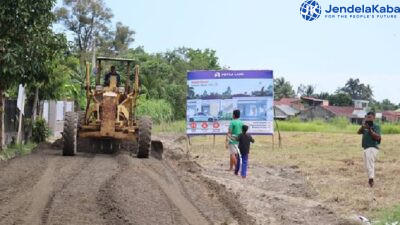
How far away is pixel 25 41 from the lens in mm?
16500

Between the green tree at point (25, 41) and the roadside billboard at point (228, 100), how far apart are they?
8540mm

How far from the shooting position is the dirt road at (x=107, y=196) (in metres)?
8.66

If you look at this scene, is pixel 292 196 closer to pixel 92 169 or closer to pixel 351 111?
pixel 92 169

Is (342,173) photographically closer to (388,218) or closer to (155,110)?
(388,218)

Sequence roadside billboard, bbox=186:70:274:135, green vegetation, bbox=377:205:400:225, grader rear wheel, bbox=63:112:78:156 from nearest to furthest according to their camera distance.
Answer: green vegetation, bbox=377:205:400:225 < grader rear wheel, bbox=63:112:78:156 < roadside billboard, bbox=186:70:274:135

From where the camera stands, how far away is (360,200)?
1205cm

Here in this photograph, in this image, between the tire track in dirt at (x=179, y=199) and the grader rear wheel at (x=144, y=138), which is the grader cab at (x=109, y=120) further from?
the tire track in dirt at (x=179, y=199)

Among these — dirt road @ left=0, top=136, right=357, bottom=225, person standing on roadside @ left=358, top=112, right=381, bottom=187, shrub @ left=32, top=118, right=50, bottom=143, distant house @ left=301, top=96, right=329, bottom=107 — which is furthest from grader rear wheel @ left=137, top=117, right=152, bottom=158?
distant house @ left=301, top=96, right=329, bottom=107

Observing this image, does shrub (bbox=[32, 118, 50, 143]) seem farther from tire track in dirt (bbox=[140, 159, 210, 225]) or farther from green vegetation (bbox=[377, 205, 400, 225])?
green vegetation (bbox=[377, 205, 400, 225])

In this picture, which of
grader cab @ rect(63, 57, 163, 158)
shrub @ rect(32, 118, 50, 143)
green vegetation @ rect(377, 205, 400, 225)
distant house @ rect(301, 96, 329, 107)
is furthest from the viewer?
distant house @ rect(301, 96, 329, 107)

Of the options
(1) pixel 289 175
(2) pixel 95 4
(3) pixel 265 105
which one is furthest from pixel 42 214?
(2) pixel 95 4

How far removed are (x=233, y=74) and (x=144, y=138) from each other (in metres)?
8.35

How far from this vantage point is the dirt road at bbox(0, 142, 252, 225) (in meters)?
8.66

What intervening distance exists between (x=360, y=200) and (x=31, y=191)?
599 cm
